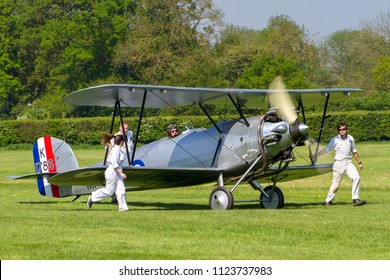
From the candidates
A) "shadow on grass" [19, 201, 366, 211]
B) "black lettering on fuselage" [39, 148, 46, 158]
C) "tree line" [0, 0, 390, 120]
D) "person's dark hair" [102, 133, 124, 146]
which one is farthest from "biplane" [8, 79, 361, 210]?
"tree line" [0, 0, 390, 120]

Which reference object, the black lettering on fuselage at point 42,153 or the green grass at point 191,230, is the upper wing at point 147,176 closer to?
the green grass at point 191,230

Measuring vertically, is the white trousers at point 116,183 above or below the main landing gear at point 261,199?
above

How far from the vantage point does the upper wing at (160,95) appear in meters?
19.0

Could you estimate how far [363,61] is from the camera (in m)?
107

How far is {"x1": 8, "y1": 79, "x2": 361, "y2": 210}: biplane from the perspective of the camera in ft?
63.2

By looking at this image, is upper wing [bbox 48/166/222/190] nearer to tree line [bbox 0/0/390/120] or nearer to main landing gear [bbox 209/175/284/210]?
main landing gear [bbox 209/175/284/210]

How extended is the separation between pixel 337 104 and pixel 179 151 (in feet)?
157

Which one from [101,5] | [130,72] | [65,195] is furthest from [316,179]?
[101,5]

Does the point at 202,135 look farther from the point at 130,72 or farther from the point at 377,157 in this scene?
the point at 130,72

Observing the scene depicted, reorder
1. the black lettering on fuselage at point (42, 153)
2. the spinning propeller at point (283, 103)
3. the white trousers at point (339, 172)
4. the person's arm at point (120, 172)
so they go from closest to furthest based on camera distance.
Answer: the person's arm at point (120, 172) < the spinning propeller at point (283, 103) < the white trousers at point (339, 172) < the black lettering on fuselage at point (42, 153)

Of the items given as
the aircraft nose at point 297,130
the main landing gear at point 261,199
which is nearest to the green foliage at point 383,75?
the main landing gear at point 261,199

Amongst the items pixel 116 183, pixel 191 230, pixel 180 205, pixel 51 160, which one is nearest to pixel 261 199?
pixel 180 205

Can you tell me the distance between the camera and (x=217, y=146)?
2008 cm

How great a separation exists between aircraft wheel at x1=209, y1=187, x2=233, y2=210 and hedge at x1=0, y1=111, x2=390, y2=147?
99.6 feet
